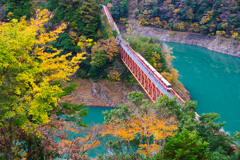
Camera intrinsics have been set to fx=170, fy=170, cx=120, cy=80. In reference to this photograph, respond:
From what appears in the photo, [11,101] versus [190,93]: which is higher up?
[11,101]

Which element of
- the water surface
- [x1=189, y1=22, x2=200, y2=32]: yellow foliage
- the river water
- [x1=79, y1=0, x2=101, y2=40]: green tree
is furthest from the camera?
[x1=189, y1=22, x2=200, y2=32]: yellow foliage

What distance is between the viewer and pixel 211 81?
30.0 meters

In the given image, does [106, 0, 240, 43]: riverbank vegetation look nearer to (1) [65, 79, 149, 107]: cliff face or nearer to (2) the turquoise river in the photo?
(2) the turquoise river

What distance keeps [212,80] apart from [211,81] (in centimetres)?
58

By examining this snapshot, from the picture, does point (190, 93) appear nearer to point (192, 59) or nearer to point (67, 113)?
point (192, 59)

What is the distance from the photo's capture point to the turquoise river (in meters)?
21.3

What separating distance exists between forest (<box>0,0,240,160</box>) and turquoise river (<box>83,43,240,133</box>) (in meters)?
6.20

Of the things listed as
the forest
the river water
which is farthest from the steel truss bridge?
the river water

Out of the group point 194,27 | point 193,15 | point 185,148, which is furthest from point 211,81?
point 185,148

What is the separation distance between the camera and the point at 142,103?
11672 mm

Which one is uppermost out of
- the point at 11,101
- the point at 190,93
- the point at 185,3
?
the point at 185,3

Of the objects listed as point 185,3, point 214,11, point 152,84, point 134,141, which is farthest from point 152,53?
point 185,3

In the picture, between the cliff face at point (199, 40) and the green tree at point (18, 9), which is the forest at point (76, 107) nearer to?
the green tree at point (18, 9)

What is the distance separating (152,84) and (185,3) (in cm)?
4070
